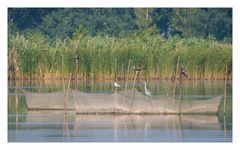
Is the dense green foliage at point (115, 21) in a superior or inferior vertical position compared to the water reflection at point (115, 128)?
superior

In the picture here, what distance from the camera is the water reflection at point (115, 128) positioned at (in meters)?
15.7

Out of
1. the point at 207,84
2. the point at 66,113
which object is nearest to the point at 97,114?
the point at 66,113

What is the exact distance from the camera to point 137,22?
4512cm

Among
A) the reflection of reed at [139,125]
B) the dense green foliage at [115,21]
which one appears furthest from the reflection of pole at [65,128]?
the dense green foliage at [115,21]

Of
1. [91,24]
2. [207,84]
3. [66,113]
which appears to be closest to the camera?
[66,113]

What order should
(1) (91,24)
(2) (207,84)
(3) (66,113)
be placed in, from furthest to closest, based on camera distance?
(1) (91,24) < (2) (207,84) < (3) (66,113)

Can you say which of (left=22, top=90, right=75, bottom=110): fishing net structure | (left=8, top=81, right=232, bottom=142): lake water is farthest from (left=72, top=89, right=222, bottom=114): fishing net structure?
(left=22, top=90, right=75, bottom=110): fishing net structure

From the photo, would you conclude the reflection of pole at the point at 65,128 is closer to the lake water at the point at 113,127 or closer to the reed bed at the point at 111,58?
the lake water at the point at 113,127

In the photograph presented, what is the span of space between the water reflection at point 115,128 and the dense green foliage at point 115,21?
23803 mm

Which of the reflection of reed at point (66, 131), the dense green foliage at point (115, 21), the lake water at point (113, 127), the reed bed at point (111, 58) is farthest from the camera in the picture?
the dense green foliage at point (115, 21)

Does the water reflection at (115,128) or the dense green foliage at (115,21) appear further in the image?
the dense green foliage at (115,21)
